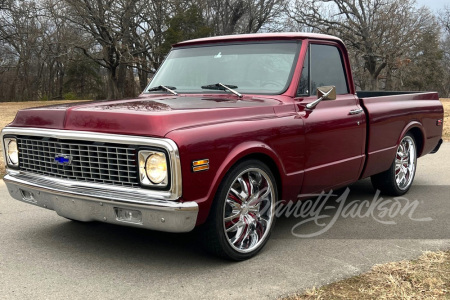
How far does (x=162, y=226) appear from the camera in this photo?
3365 mm

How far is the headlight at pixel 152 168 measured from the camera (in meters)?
3.33

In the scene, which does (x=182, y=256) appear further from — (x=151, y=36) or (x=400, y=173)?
(x=151, y=36)

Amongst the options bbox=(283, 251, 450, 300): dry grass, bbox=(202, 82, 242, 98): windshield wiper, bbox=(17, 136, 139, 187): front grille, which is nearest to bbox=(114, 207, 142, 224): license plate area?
bbox=(17, 136, 139, 187): front grille

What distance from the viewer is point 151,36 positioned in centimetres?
2916

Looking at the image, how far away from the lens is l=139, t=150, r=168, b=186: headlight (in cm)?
333

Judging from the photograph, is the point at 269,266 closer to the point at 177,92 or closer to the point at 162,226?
the point at 162,226

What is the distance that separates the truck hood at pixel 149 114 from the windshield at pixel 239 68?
1.00ft

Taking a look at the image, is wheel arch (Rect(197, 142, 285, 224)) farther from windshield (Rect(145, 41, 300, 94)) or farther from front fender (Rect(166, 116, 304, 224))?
windshield (Rect(145, 41, 300, 94))

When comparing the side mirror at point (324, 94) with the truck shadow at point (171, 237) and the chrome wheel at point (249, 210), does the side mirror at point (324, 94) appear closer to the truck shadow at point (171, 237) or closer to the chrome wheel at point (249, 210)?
the chrome wheel at point (249, 210)

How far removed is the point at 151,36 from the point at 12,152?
2594 cm

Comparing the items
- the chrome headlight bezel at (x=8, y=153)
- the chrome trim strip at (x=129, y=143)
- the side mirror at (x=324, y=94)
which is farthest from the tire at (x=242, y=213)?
the chrome headlight bezel at (x=8, y=153)

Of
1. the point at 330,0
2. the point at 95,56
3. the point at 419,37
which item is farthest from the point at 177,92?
the point at 330,0

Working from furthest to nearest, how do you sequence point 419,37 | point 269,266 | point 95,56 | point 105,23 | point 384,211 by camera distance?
1. point 419,37
2. point 95,56
3. point 105,23
4. point 384,211
5. point 269,266

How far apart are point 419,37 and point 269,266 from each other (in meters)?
35.0
